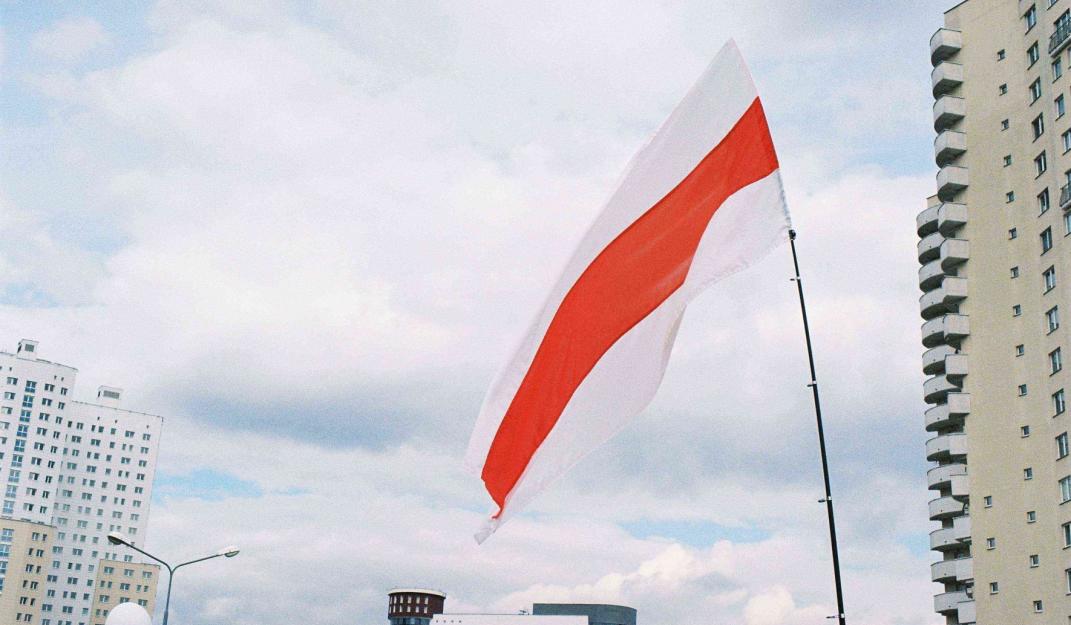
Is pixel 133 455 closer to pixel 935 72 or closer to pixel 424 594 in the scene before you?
pixel 424 594

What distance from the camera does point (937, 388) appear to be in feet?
236

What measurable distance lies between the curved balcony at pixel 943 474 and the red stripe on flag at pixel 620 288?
2395 inches

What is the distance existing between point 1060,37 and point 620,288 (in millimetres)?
55728

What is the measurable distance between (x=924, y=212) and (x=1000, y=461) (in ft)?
58.4

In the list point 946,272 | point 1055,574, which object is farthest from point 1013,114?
point 1055,574

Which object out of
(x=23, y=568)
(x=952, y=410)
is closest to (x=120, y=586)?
(x=23, y=568)

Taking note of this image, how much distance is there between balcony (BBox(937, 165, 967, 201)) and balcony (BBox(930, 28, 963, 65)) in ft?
24.6

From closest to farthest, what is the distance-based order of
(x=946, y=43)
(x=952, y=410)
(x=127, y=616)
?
(x=127, y=616)
(x=952, y=410)
(x=946, y=43)

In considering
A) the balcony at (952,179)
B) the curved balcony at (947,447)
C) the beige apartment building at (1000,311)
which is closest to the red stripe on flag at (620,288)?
the beige apartment building at (1000,311)

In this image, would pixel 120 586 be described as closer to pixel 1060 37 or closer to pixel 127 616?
pixel 127 616

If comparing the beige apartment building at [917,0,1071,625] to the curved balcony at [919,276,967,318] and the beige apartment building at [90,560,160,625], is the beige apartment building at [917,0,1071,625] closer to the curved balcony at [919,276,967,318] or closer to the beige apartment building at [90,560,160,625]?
the curved balcony at [919,276,967,318]

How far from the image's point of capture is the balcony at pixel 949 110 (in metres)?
71.1

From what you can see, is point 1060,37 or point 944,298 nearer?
point 1060,37

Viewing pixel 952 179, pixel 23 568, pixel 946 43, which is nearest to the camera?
pixel 952 179
